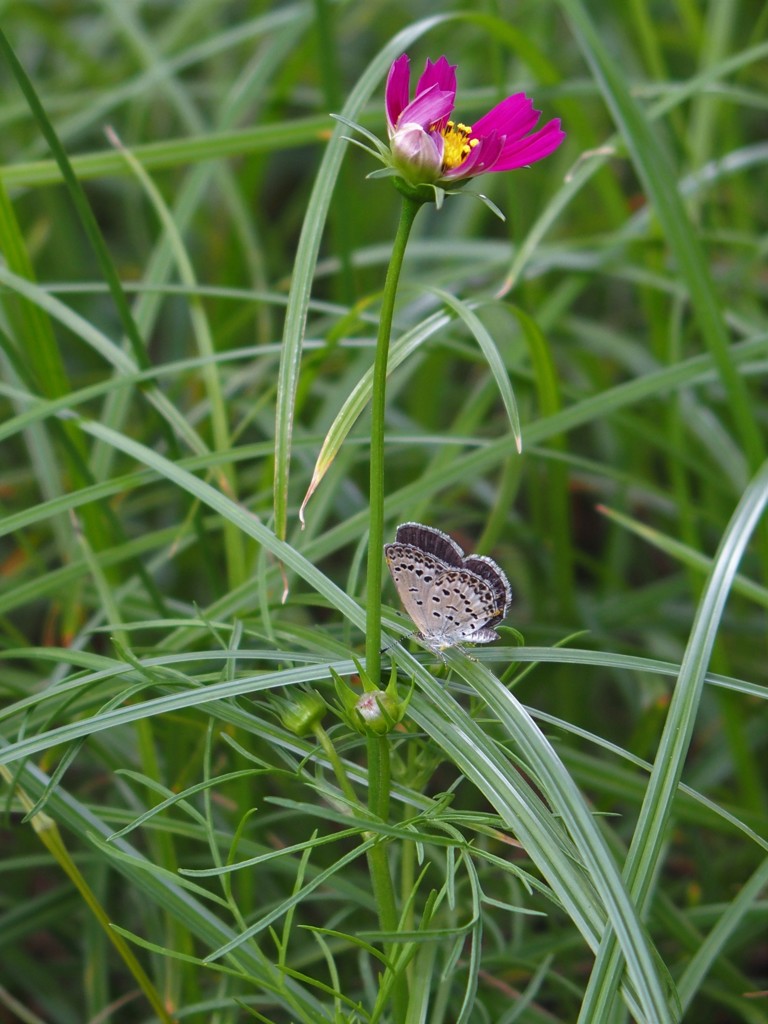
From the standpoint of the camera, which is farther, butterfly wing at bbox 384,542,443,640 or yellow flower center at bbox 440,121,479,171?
butterfly wing at bbox 384,542,443,640

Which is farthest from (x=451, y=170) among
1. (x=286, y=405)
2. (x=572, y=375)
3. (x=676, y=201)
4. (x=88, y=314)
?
(x=88, y=314)

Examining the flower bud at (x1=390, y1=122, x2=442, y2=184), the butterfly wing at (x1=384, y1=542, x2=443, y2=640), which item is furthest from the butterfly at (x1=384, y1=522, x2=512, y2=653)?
the flower bud at (x1=390, y1=122, x2=442, y2=184)

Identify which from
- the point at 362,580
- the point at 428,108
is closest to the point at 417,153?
the point at 428,108

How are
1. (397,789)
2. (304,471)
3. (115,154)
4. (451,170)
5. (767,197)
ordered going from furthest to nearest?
(767,197) → (304,471) → (115,154) → (397,789) → (451,170)

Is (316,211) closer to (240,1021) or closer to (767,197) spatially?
(240,1021)

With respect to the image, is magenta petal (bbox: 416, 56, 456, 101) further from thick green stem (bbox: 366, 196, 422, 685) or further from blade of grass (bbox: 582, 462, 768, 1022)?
blade of grass (bbox: 582, 462, 768, 1022)

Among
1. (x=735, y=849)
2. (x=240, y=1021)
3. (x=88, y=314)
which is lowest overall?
(x=735, y=849)
